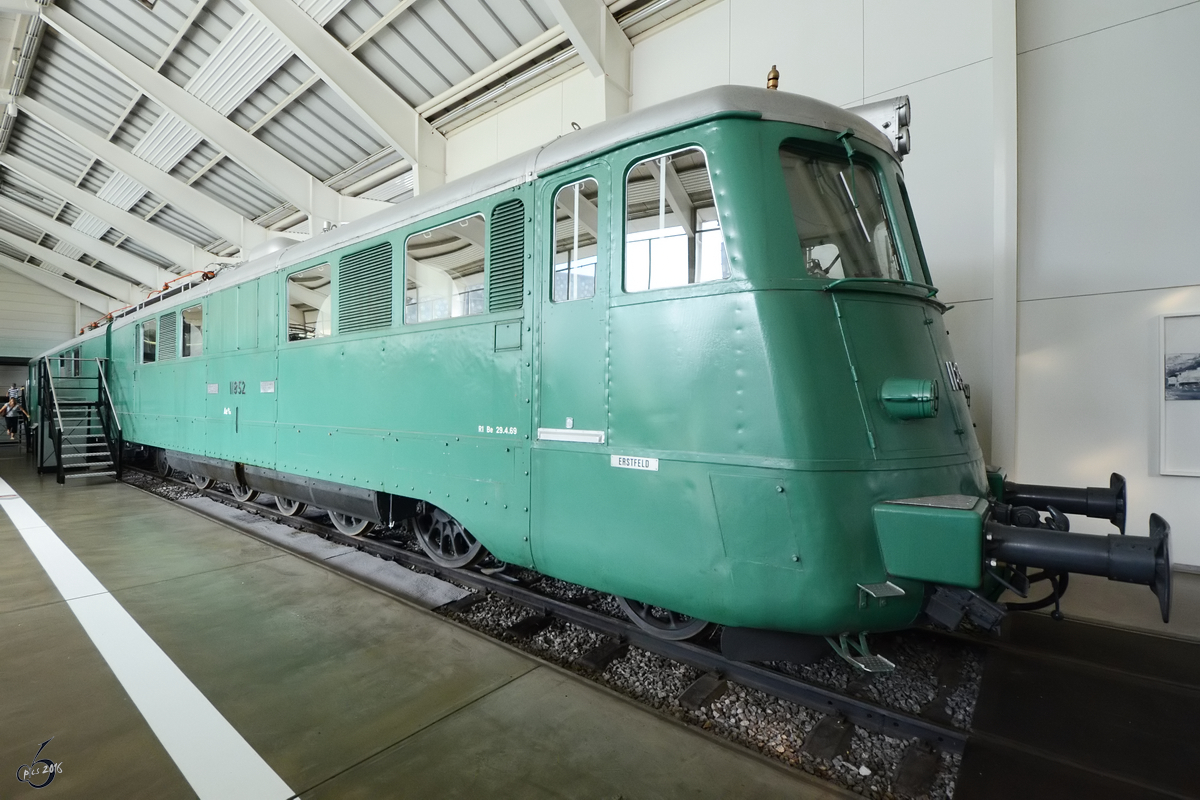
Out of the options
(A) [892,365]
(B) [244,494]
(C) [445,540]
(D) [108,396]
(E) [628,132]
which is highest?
(E) [628,132]

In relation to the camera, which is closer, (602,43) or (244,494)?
→ (602,43)

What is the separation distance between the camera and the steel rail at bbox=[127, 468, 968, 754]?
2.54 meters

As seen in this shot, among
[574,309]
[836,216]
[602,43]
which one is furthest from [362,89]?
[836,216]

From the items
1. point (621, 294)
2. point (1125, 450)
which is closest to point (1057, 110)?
point (1125, 450)

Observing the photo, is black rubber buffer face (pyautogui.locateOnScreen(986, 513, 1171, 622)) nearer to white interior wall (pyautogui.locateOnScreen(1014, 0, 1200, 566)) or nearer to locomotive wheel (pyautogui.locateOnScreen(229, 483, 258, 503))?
white interior wall (pyautogui.locateOnScreen(1014, 0, 1200, 566))

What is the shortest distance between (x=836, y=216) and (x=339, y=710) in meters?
3.65

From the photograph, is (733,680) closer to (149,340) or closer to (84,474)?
(149,340)

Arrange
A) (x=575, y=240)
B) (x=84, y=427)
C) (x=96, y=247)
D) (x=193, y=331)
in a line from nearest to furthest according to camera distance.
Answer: (x=575, y=240) < (x=193, y=331) < (x=84, y=427) < (x=96, y=247)

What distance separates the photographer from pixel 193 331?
7914mm

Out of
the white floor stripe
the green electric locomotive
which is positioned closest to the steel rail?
the green electric locomotive

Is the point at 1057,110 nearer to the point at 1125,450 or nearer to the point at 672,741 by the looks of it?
the point at 1125,450

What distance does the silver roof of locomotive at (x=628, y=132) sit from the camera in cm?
267

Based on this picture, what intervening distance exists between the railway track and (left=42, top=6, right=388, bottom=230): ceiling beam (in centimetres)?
1160

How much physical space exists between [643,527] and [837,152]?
2243 mm
